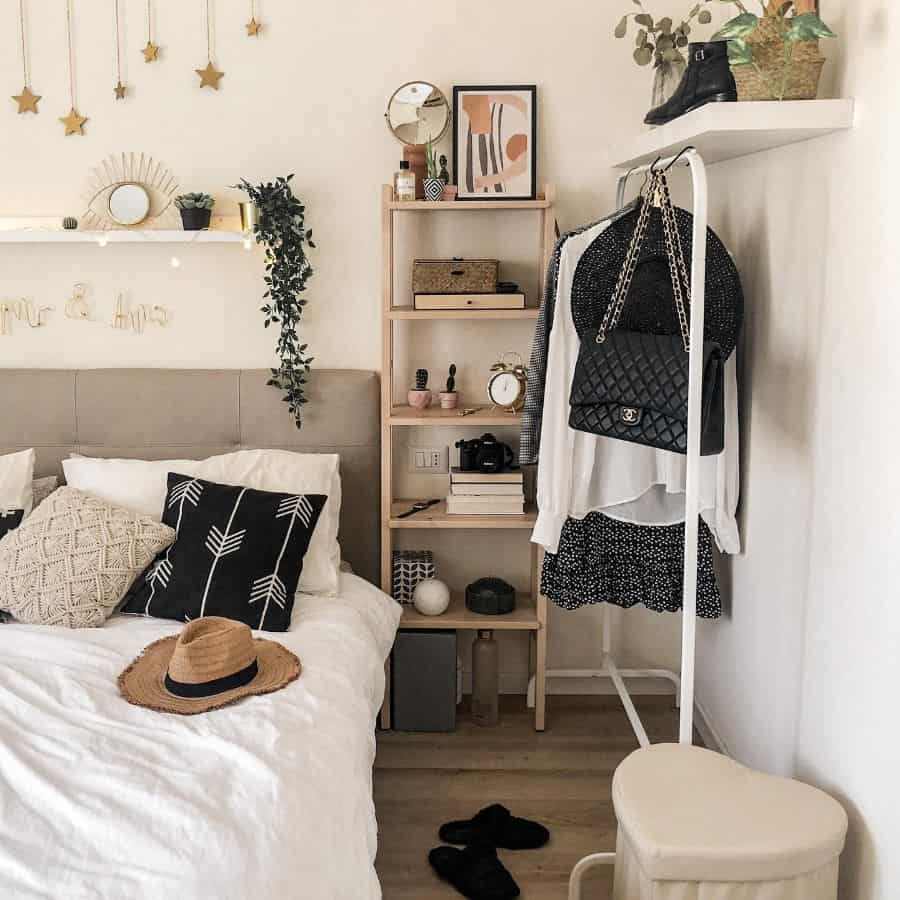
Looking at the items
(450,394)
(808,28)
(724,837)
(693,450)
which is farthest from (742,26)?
(724,837)

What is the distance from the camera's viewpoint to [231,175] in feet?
11.1

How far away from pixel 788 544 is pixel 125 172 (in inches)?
90.7

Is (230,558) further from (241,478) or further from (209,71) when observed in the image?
(209,71)

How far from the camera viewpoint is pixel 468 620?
11.0ft

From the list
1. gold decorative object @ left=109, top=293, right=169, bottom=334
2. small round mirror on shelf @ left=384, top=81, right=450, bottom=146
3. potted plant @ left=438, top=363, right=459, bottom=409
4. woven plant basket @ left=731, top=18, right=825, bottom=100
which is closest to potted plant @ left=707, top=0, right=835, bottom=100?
woven plant basket @ left=731, top=18, right=825, bottom=100

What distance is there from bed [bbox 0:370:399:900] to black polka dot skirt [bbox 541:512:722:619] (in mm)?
550

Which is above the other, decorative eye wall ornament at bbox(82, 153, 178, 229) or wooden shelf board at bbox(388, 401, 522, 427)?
decorative eye wall ornament at bbox(82, 153, 178, 229)

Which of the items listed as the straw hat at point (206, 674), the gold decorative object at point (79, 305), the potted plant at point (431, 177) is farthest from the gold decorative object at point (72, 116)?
the straw hat at point (206, 674)

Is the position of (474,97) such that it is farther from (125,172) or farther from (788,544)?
(788,544)

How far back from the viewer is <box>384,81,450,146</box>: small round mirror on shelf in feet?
10.8

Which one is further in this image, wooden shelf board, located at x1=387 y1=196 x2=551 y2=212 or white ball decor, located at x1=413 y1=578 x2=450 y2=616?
white ball decor, located at x1=413 y1=578 x2=450 y2=616

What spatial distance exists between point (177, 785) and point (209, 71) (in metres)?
2.26

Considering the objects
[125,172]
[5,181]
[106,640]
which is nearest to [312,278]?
[125,172]

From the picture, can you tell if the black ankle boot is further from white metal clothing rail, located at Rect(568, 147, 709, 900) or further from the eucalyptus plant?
the eucalyptus plant
